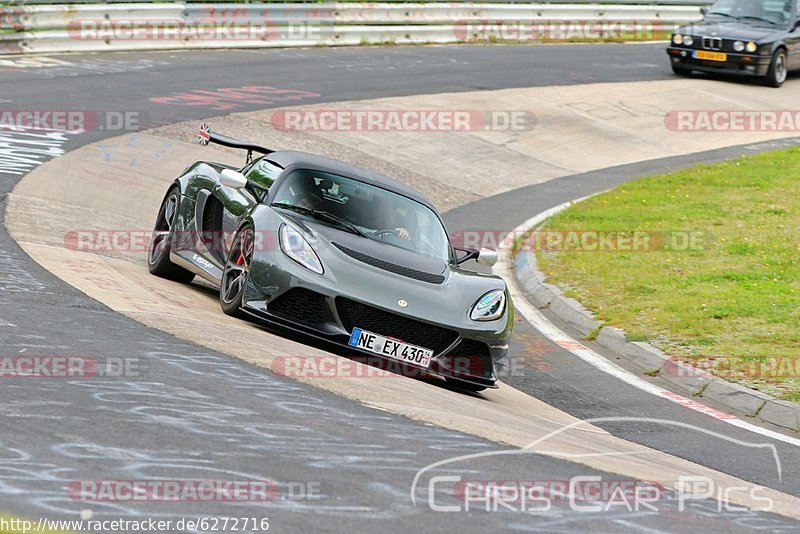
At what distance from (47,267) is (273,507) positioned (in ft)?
16.2

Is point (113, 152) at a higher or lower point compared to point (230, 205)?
lower

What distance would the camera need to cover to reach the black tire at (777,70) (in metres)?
25.2

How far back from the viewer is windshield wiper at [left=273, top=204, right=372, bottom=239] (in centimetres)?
907

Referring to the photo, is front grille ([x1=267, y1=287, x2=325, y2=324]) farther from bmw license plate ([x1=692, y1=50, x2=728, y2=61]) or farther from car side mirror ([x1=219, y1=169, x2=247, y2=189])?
bmw license plate ([x1=692, y1=50, x2=728, y2=61])

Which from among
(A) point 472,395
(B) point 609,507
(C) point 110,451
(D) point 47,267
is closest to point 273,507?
(C) point 110,451

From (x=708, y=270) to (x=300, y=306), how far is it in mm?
6088

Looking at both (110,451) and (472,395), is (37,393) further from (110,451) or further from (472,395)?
(472,395)

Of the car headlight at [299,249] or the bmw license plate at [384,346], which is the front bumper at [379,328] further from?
the car headlight at [299,249]

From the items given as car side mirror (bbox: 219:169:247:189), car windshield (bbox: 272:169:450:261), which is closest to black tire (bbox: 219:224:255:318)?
car side mirror (bbox: 219:169:247:189)

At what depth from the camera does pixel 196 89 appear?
20844 millimetres

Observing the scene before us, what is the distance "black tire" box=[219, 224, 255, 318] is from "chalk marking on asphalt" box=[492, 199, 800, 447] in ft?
10.3

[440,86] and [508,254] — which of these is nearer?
[508,254]

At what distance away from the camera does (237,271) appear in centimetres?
877

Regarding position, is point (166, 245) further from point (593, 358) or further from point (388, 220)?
point (593, 358)
